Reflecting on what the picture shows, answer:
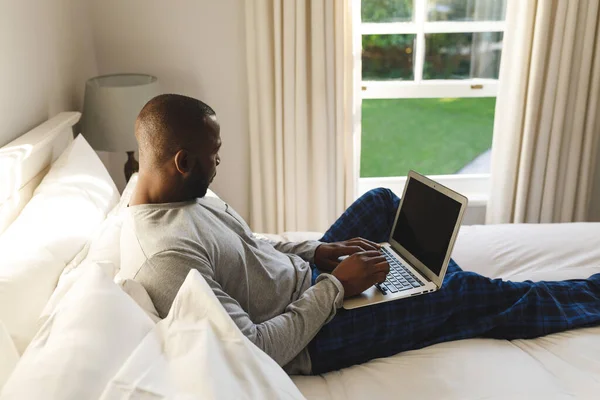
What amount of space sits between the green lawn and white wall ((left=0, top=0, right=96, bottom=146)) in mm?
1896

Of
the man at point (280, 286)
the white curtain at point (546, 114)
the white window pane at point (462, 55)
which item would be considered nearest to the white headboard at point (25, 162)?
the man at point (280, 286)

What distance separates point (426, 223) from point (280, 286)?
1.48ft

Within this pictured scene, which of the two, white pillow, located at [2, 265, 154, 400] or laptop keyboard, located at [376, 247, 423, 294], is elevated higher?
white pillow, located at [2, 265, 154, 400]

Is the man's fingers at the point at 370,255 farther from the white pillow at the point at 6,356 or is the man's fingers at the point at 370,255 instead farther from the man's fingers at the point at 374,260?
the white pillow at the point at 6,356

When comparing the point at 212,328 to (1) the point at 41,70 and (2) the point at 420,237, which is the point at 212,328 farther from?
(1) the point at 41,70

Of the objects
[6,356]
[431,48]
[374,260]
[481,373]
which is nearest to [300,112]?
[431,48]

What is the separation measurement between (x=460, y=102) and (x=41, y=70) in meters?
2.59

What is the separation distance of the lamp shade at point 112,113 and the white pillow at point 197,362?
144 centimetres

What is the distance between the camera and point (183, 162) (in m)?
1.35

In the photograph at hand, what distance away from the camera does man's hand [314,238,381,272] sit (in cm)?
166

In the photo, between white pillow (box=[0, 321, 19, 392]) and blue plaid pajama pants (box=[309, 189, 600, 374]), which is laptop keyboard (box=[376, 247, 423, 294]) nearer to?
blue plaid pajama pants (box=[309, 189, 600, 374])

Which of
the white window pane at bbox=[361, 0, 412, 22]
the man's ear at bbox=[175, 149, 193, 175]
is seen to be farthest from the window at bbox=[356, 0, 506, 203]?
the man's ear at bbox=[175, 149, 193, 175]

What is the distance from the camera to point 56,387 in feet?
2.76

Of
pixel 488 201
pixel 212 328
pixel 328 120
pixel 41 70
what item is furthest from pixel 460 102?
pixel 212 328
